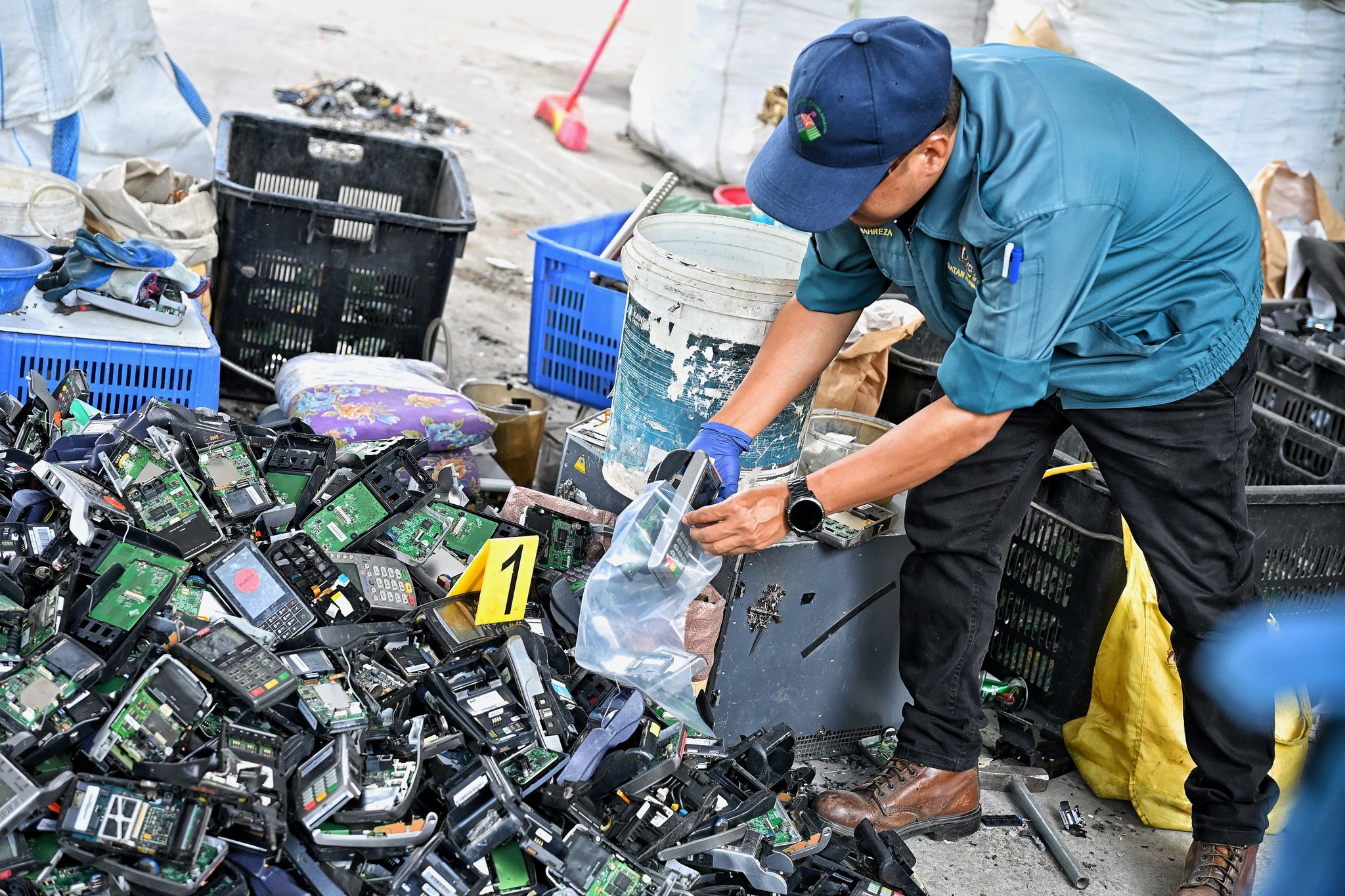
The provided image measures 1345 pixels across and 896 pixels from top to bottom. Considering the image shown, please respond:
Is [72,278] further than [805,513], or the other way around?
[72,278]

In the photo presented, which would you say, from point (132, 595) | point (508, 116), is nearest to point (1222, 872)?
point (132, 595)

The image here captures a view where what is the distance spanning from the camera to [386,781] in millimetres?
2094

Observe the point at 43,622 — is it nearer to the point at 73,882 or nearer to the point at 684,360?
the point at 73,882

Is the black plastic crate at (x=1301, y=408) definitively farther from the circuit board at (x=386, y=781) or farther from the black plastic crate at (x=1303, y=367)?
the circuit board at (x=386, y=781)

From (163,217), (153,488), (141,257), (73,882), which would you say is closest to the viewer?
(73,882)

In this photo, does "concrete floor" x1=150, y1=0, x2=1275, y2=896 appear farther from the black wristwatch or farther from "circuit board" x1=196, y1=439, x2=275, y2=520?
"circuit board" x1=196, y1=439, x2=275, y2=520

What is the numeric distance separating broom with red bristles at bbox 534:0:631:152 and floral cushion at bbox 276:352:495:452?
4562 mm

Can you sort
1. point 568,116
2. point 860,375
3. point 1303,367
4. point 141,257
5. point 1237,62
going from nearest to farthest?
point 141,257 < point 860,375 < point 1303,367 < point 1237,62 < point 568,116

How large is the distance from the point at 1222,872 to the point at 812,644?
94 cm

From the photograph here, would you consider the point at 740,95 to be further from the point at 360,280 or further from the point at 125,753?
the point at 125,753

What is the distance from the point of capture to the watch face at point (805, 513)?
213 cm

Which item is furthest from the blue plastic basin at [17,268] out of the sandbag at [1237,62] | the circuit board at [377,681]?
the sandbag at [1237,62]

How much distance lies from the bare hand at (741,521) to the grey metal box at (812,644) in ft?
1.28

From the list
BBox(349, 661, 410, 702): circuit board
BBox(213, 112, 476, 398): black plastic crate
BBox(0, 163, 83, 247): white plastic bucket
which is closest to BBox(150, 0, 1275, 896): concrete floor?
BBox(213, 112, 476, 398): black plastic crate
